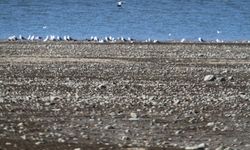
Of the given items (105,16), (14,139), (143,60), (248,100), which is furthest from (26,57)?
(105,16)

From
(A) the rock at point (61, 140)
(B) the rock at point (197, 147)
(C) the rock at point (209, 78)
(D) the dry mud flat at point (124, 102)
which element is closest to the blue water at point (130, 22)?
(D) the dry mud flat at point (124, 102)

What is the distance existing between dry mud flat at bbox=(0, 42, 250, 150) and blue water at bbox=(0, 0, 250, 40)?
2339 cm

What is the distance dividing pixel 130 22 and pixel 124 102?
53296 millimetres

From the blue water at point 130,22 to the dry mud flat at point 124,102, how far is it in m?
23.4

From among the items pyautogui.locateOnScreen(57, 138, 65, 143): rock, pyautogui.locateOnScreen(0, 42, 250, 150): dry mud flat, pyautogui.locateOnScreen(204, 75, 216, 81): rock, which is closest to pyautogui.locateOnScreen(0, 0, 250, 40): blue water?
pyautogui.locateOnScreen(0, 42, 250, 150): dry mud flat

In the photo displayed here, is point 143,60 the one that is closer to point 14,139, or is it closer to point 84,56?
point 84,56

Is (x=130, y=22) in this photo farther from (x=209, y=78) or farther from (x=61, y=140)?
(x=61, y=140)

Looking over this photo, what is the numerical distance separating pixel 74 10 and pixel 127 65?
64802 mm

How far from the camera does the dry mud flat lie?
14.7 metres

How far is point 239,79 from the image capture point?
25531mm

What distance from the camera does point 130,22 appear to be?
7238 cm

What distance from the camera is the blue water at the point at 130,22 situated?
59188mm

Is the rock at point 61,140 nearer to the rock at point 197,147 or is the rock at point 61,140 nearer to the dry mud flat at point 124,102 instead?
the dry mud flat at point 124,102

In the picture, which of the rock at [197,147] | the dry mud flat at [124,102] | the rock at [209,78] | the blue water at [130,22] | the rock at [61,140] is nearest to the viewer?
the rock at [197,147]
